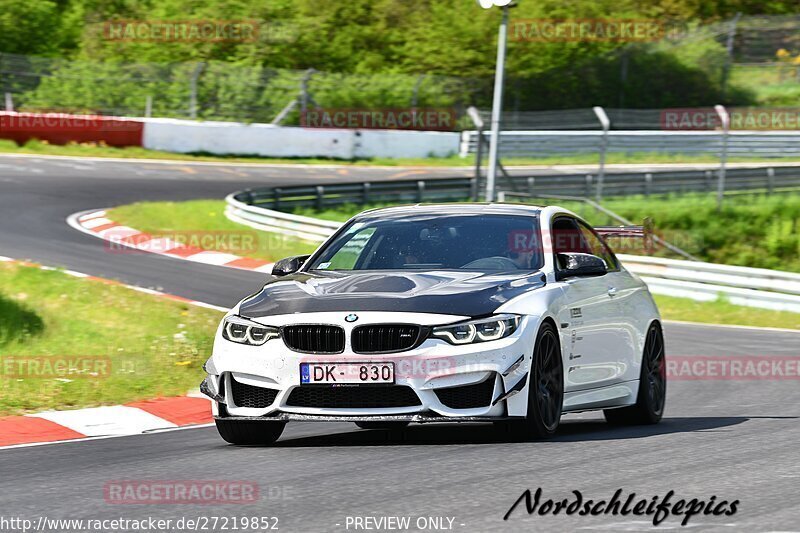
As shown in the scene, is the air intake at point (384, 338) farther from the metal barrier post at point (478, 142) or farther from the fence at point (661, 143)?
the fence at point (661, 143)

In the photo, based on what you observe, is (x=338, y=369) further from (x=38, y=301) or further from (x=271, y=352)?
(x=38, y=301)

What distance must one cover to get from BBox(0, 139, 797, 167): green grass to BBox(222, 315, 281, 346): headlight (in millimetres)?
27584

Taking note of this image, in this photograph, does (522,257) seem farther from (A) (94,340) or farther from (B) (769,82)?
(B) (769,82)

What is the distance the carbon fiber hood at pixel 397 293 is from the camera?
7.60m

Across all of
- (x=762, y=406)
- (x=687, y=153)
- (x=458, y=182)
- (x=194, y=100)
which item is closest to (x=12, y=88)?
(x=194, y=100)

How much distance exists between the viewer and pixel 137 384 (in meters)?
11.1

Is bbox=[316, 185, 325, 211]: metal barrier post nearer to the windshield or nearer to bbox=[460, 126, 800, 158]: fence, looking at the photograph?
bbox=[460, 126, 800, 158]: fence

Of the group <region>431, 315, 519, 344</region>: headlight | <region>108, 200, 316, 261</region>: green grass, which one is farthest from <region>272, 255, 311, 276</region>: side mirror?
<region>108, 200, 316, 261</region>: green grass

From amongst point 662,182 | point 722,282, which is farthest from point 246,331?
point 662,182

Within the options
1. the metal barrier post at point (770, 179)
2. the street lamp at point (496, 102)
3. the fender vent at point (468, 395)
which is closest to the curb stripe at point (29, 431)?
the fender vent at point (468, 395)

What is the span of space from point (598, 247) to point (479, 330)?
8.07 feet

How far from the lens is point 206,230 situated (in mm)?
25219

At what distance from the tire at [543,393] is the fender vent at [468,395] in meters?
0.22

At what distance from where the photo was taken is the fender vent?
24.6 ft
